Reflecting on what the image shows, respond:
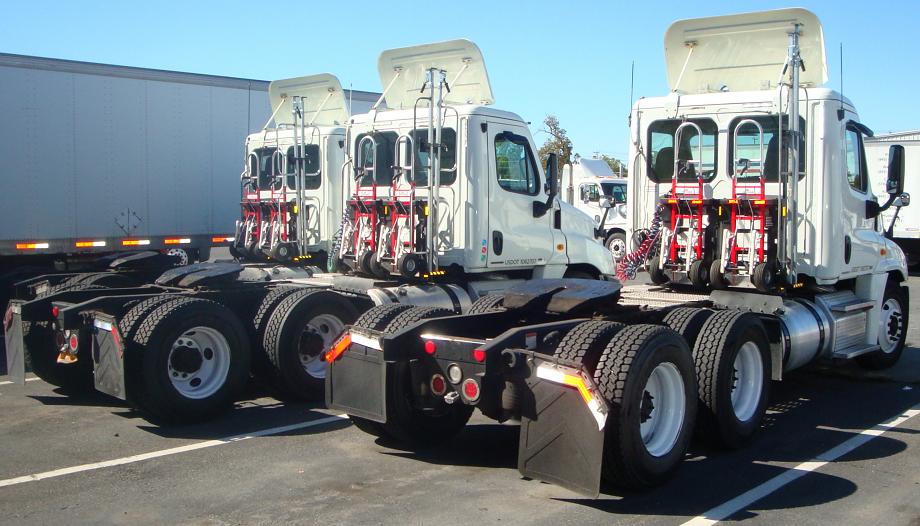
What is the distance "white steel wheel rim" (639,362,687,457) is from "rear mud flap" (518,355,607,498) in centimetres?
79

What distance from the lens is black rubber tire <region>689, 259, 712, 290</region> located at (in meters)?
8.82

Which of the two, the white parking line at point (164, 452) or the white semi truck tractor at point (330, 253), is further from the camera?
the white semi truck tractor at point (330, 253)

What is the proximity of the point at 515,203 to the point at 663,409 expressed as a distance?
451 cm

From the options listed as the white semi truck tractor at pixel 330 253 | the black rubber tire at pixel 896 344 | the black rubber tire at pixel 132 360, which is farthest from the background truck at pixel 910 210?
the black rubber tire at pixel 132 360

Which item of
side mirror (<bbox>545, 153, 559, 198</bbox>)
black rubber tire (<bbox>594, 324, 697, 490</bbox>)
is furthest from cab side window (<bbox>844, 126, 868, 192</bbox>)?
black rubber tire (<bbox>594, 324, 697, 490</bbox>)

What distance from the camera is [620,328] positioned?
6.12 m

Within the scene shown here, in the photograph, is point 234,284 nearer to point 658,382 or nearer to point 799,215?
point 658,382

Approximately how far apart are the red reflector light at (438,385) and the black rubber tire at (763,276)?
3.70m

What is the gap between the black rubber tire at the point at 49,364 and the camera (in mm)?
8625

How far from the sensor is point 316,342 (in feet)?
28.9


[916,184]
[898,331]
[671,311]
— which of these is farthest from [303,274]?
[916,184]

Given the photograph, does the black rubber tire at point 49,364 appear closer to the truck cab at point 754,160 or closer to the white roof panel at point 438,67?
the white roof panel at point 438,67

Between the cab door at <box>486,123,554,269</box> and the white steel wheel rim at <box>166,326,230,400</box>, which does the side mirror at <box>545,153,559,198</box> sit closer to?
the cab door at <box>486,123,554,269</box>

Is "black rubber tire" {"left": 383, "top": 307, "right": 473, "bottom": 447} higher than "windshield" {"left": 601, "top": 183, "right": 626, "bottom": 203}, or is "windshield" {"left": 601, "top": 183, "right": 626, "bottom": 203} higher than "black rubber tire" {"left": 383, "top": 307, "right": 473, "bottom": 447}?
"windshield" {"left": 601, "top": 183, "right": 626, "bottom": 203}
